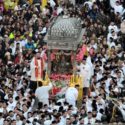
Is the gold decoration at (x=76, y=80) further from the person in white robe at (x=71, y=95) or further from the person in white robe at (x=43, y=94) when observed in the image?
the person in white robe at (x=43, y=94)

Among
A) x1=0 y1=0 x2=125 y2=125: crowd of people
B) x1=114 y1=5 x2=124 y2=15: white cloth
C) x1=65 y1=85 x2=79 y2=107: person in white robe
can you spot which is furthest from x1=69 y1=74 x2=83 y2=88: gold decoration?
x1=114 y1=5 x2=124 y2=15: white cloth

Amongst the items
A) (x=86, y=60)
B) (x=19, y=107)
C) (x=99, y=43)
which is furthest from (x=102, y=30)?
(x=19, y=107)

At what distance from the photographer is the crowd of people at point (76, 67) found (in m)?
25.7

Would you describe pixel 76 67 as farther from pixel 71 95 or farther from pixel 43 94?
pixel 43 94

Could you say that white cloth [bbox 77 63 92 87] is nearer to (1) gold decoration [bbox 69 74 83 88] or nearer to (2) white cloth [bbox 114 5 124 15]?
(1) gold decoration [bbox 69 74 83 88]

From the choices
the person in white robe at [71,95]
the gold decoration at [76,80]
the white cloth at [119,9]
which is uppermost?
the white cloth at [119,9]

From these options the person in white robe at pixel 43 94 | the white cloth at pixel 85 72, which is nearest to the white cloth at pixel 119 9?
the white cloth at pixel 85 72

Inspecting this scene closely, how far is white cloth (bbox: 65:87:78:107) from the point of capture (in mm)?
26891

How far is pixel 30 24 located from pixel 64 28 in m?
5.09

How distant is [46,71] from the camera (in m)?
28.3

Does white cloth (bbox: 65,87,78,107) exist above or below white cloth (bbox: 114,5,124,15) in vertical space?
below

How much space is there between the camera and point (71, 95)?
2697 cm

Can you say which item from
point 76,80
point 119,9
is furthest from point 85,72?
point 119,9

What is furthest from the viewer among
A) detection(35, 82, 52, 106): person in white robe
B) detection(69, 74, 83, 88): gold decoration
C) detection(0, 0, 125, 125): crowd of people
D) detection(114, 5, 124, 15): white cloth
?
detection(114, 5, 124, 15): white cloth
